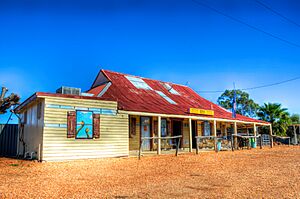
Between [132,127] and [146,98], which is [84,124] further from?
[146,98]

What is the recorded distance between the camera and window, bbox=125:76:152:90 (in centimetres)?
1970

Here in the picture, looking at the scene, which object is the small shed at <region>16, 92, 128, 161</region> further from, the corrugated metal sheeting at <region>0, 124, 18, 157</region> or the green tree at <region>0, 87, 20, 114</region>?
the corrugated metal sheeting at <region>0, 124, 18, 157</region>

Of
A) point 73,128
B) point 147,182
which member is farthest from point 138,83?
point 147,182

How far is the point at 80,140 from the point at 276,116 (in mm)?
25079

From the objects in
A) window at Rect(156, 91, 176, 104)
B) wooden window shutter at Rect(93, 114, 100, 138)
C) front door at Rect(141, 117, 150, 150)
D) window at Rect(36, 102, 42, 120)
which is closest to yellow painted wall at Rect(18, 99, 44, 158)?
window at Rect(36, 102, 42, 120)

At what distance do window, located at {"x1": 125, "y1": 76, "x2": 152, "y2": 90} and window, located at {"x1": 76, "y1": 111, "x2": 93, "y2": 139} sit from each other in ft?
24.8

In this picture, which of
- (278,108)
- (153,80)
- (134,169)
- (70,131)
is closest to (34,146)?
(70,131)

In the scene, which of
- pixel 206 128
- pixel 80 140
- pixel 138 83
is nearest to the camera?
pixel 80 140

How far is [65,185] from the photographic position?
658 cm

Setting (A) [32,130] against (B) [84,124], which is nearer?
(B) [84,124]

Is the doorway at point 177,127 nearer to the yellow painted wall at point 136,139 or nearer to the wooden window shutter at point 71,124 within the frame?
the yellow painted wall at point 136,139

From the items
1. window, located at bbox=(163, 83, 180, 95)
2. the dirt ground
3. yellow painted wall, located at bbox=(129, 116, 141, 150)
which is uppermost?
window, located at bbox=(163, 83, 180, 95)

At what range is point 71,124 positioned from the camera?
11617 mm

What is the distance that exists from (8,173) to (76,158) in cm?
346
